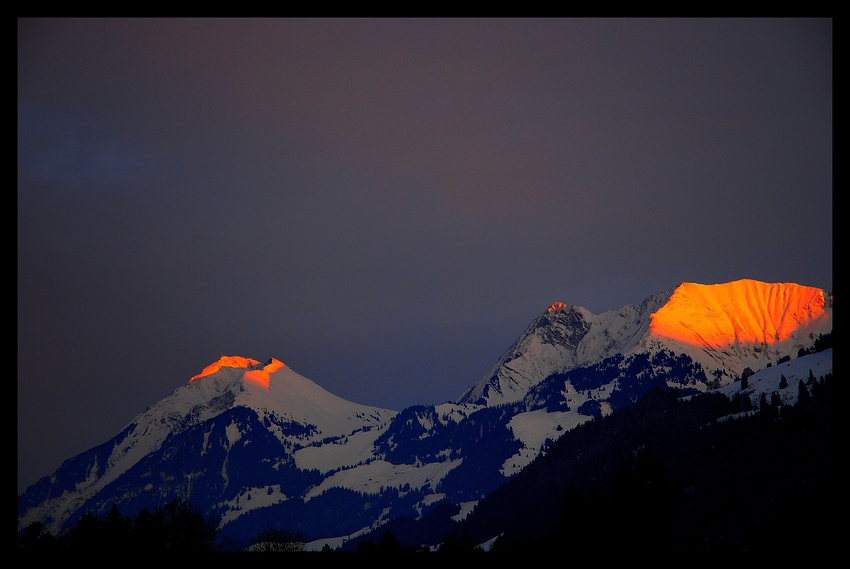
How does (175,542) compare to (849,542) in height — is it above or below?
above

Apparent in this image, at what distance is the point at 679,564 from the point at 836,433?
3.03 metres

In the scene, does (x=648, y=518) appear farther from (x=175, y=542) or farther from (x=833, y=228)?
(x=833, y=228)

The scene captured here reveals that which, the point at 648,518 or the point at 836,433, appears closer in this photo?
the point at 836,433

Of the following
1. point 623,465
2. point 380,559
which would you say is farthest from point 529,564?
point 623,465

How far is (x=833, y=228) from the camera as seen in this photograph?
1360 cm

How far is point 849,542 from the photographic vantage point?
1369cm
